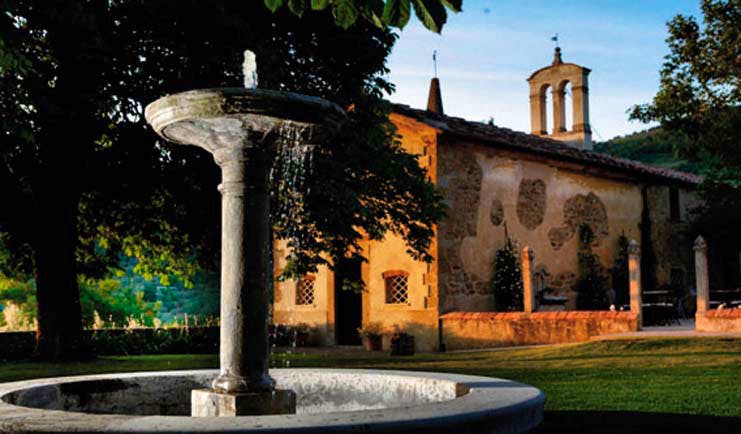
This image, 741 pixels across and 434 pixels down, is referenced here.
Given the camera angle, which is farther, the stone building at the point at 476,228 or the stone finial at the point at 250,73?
the stone building at the point at 476,228

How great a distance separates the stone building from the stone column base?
44.4 feet

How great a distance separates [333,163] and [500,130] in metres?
10.2

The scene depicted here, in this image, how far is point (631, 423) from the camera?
24.5 ft

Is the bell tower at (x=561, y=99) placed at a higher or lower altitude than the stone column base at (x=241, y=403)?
higher

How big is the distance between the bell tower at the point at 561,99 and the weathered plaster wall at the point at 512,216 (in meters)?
4.25

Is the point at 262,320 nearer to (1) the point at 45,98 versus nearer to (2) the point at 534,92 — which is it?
(1) the point at 45,98

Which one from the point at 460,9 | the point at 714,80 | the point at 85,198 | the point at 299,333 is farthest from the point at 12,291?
the point at 460,9

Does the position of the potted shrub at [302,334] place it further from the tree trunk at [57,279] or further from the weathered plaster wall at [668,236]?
the weathered plaster wall at [668,236]

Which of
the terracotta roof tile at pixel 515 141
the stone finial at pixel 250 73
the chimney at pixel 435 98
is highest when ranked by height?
the chimney at pixel 435 98

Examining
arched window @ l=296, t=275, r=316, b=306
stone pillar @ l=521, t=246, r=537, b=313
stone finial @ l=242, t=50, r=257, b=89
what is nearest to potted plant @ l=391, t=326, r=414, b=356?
stone pillar @ l=521, t=246, r=537, b=313

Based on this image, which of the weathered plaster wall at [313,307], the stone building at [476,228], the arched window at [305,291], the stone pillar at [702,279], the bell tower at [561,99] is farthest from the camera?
the bell tower at [561,99]

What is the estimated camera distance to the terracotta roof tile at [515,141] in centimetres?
1931

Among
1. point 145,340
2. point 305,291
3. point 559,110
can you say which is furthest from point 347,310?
point 559,110

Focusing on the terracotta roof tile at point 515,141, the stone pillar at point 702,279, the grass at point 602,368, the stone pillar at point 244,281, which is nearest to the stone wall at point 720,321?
the stone pillar at point 702,279
